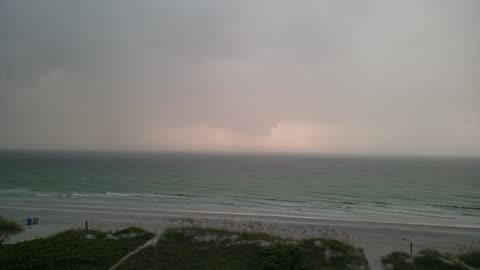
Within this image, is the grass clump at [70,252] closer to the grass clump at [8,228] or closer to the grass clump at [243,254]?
the grass clump at [243,254]

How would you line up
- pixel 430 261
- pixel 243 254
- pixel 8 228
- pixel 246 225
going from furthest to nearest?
pixel 246 225 < pixel 8 228 < pixel 243 254 < pixel 430 261

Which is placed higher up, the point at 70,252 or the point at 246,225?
the point at 70,252

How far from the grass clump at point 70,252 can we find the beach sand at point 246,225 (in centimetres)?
468

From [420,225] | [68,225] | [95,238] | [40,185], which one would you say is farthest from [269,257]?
[40,185]

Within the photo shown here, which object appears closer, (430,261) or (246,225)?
(430,261)

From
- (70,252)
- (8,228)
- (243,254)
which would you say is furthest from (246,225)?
(8,228)

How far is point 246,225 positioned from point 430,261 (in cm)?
1633

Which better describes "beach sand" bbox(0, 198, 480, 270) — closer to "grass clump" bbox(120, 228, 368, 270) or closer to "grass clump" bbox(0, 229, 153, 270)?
"grass clump" bbox(120, 228, 368, 270)

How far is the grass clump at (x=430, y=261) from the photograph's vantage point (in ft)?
51.1

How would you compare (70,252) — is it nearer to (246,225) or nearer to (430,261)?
(246,225)

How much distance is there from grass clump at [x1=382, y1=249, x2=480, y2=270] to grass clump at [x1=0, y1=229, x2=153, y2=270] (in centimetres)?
1502

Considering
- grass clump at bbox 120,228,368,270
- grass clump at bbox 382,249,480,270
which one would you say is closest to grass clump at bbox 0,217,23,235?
grass clump at bbox 120,228,368,270

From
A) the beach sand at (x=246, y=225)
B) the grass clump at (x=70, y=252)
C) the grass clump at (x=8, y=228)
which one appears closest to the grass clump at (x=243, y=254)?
the grass clump at (x=70, y=252)

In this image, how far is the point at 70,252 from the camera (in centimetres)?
1648
